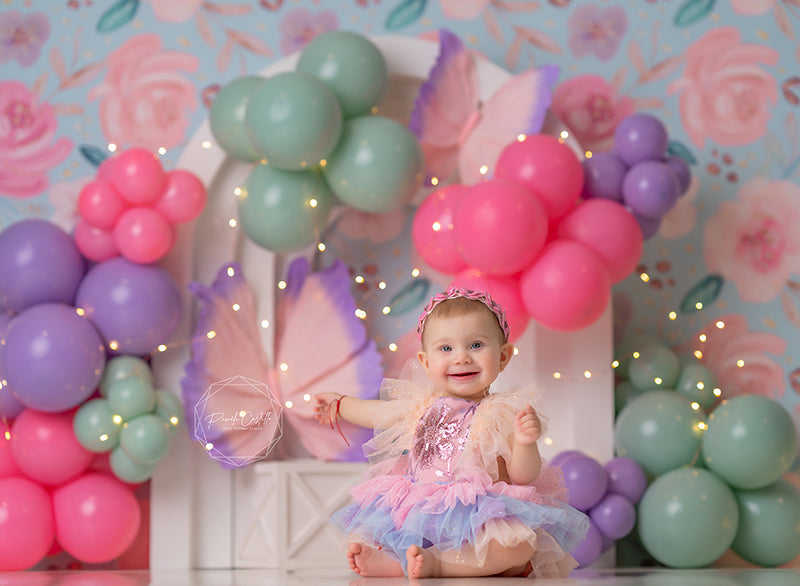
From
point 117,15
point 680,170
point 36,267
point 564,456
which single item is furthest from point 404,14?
point 564,456

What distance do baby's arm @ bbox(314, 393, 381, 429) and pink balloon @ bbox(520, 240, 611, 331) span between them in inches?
21.4

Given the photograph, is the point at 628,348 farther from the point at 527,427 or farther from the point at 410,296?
the point at 527,427

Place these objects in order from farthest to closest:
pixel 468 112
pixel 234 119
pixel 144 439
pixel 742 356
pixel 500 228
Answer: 1. pixel 742 356
2. pixel 468 112
3. pixel 234 119
4. pixel 144 439
5. pixel 500 228

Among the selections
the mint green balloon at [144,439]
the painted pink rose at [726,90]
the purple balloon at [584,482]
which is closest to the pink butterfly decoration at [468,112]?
the painted pink rose at [726,90]

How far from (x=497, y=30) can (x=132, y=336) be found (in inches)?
54.6

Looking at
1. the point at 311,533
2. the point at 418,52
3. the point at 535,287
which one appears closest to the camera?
the point at 535,287

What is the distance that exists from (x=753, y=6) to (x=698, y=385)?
3.89ft

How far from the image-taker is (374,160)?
91.0 inches

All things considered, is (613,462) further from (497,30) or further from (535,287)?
(497,30)

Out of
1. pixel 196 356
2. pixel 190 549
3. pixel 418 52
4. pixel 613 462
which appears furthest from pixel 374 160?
pixel 190 549

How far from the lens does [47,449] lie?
2279 mm

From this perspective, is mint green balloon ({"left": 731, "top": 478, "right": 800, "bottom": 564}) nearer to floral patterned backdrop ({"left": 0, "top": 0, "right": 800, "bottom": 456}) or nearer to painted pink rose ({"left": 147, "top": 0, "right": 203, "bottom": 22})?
floral patterned backdrop ({"left": 0, "top": 0, "right": 800, "bottom": 456})

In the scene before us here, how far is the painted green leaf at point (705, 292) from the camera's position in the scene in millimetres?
2719

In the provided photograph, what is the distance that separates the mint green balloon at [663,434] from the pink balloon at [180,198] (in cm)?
123
